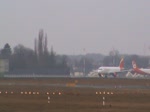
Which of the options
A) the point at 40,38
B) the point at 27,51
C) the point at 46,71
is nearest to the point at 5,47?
the point at 27,51

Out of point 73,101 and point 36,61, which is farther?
point 36,61

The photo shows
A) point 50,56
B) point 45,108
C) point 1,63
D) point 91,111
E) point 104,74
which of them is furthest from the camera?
point 50,56

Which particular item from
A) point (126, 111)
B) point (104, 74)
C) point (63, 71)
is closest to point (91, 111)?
point (126, 111)

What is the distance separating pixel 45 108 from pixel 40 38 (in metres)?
138

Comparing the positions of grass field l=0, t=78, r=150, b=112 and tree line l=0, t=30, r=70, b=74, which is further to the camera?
tree line l=0, t=30, r=70, b=74

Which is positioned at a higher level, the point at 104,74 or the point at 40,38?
the point at 40,38

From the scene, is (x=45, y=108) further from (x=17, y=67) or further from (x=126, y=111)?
(x=17, y=67)

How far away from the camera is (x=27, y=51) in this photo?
616ft

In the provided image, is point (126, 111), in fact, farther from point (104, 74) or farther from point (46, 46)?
point (46, 46)

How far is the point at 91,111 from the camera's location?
116 feet

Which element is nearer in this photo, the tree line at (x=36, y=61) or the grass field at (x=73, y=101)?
the grass field at (x=73, y=101)

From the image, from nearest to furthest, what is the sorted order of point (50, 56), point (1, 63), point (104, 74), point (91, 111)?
point (91, 111), point (1, 63), point (104, 74), point (50, 56)

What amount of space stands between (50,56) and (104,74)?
27.7m

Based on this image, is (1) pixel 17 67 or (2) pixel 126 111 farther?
(1) pixel 17 67
